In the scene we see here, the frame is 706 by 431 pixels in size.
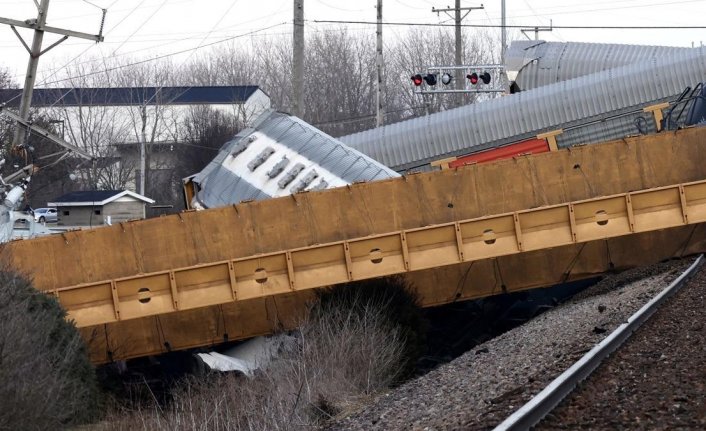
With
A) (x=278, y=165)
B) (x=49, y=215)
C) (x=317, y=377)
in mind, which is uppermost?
(x=49, y=215)

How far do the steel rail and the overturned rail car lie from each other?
613 centimetres

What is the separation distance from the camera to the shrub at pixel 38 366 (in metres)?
10.2

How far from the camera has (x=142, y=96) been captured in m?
77.0

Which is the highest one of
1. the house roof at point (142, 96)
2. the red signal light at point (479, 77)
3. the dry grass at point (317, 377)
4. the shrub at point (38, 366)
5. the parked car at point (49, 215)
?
the house roof at point (142, 96)

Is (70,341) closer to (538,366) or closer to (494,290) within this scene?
(538,366)

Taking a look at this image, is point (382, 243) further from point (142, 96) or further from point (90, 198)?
point (142, 96)

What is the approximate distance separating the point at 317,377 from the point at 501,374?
410 cm

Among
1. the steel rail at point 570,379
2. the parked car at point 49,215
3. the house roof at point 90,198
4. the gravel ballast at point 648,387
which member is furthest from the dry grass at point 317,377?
the parked car at point 49,215

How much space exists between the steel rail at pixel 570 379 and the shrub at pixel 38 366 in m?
4.87

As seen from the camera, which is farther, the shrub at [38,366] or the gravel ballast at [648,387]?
the shrub at [38,366]

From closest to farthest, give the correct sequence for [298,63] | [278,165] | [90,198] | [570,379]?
1. [570,379]
2. [278,165]
3. [298,63]
4. [90,198]

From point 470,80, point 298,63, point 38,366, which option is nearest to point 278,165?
point 298,63

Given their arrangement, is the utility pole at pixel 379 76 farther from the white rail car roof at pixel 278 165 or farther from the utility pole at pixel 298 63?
the utility pole at pixel 298 63

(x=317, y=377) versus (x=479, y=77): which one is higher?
(x=479, y=77)
